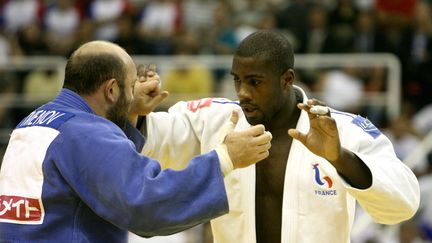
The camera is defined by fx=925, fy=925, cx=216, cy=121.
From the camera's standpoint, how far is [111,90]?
4883 mm

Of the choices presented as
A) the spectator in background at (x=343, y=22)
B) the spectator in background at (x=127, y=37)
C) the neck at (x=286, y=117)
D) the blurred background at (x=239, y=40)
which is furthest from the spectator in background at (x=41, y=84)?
the neck at (x=286, y=117)

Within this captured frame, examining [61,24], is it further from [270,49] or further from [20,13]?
[270,49]

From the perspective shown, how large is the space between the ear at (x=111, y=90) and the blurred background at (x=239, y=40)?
6393 mm

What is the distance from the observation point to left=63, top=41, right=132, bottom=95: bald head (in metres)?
4.84

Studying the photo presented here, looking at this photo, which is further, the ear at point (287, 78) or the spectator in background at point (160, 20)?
the spectator in background at point (160, 20)

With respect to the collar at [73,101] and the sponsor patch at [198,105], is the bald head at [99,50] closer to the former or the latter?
the collar at [73,101]

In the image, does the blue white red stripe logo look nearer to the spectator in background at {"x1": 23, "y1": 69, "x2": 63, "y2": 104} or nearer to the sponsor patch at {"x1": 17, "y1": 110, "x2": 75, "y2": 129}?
the sponsor patch at {"x1": 17, "y1": 110, "x2": 75, "y2": 129}

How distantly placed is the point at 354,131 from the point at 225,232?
985mm

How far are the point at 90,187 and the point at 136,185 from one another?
0.24 metres

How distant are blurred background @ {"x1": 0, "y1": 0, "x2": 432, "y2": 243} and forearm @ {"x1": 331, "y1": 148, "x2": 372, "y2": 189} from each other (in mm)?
6169

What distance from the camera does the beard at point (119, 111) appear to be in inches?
194

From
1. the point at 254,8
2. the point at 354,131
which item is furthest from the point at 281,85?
the point at 254,8

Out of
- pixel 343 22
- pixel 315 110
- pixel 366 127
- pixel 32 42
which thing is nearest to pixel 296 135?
pixel 315 110

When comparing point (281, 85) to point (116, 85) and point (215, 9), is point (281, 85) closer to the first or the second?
point (116, 85)
